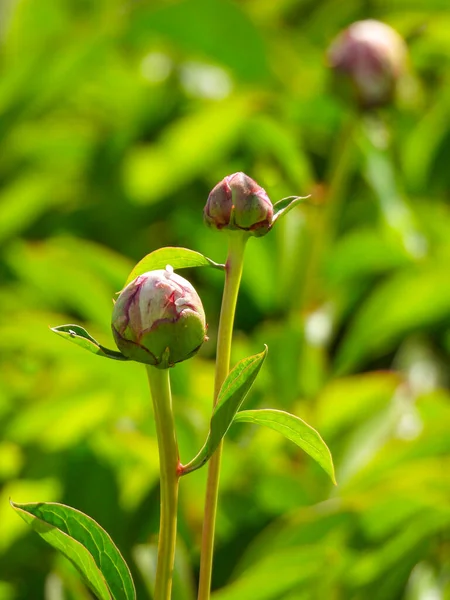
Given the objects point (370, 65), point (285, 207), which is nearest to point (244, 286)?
point (370, 65)

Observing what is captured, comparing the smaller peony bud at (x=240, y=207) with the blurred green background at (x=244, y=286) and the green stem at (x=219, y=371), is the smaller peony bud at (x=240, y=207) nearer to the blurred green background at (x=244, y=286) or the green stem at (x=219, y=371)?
the green stem at (x=219, y=371)

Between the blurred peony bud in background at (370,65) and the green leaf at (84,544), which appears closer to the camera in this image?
the green leaf at (84,544)

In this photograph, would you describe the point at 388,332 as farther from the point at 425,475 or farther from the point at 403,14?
the point at 403,14

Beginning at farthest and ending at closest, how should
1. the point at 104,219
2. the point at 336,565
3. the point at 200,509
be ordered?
the point at 104,219, the point at 200,509, the point at 336,565

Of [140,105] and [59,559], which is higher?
[140,105]

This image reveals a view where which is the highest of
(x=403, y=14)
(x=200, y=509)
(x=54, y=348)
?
(x=403, y=14)

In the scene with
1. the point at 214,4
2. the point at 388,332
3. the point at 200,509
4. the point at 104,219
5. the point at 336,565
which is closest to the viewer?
the point at 336,565

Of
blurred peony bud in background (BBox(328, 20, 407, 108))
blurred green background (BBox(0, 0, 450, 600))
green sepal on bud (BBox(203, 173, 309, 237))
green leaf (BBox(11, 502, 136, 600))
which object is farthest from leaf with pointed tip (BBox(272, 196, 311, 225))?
blurred peony bud in background (BBox(328, 20, 407, 108))

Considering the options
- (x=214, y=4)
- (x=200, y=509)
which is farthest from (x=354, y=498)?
(x=214, y=4)

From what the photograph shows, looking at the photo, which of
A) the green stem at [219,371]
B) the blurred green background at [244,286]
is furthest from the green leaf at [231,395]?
the blurred green background at [244,286]
